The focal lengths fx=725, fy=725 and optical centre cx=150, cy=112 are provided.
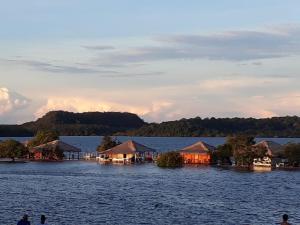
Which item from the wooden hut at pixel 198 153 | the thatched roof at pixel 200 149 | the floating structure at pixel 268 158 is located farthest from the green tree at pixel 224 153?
the floating structure at pixel 268 158

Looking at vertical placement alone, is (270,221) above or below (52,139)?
below

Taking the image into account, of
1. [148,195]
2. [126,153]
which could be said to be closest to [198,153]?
[126,153]

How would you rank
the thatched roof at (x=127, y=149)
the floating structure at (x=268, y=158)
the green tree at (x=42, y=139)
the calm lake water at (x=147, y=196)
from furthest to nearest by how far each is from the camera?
the green tree at (x=42, y=139)
the thatched roof at (x=127, y=149)
the floating structure at (x=268, y=158)
the calm lake water at (x=147, y=196)

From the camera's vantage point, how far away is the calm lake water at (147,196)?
51.1 metres

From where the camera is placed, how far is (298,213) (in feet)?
177

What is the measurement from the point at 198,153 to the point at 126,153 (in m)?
11.9

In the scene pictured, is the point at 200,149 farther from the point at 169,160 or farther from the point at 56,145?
the point at 56,145

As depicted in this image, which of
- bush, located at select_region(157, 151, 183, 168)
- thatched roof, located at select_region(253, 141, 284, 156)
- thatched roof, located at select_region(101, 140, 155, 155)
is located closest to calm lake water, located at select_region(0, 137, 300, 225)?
bush, located at select_region(157, 151, 183, 168)

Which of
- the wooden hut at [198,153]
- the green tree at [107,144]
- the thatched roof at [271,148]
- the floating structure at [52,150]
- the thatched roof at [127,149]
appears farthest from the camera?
the green tree at [107,144]

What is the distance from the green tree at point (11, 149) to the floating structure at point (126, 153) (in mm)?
13617

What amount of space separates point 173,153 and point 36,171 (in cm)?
2281

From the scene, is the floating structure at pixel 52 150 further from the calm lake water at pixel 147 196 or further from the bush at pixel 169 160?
the calm lake water at pixel 147 196

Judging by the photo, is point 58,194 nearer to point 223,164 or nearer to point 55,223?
point 55,223

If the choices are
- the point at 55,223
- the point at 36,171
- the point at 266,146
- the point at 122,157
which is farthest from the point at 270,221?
the point at 122,157
